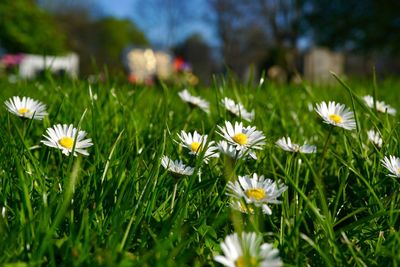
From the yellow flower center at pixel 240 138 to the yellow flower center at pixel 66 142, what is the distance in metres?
Answer: 0.28

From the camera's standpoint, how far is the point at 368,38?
15.0 metres

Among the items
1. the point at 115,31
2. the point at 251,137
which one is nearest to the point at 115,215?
the point at 251,137

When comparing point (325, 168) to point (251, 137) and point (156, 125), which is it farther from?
point (156, 125)

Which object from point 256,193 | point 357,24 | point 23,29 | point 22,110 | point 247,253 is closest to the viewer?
point 247,253

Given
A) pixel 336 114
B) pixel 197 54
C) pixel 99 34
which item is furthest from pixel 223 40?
pixel 336 114

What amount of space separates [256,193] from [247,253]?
0.59ft

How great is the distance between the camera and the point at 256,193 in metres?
0.62

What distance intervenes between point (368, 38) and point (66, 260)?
629 inches

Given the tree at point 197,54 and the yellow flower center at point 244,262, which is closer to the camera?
the yellow flower center at point 244,262

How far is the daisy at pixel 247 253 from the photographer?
453 millimetres

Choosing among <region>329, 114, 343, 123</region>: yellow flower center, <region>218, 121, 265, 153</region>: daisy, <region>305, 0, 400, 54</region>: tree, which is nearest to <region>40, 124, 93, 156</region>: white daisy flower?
<region>218, 121, 265, 153</region>: daisy

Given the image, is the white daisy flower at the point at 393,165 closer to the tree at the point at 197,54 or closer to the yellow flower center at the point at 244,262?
the yellow flower center at the point at 244,262

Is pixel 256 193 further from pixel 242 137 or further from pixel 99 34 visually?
pixel 99 34

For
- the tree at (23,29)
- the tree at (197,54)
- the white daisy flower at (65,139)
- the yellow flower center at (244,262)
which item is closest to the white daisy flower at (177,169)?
the white daisy flower at (65,139)
